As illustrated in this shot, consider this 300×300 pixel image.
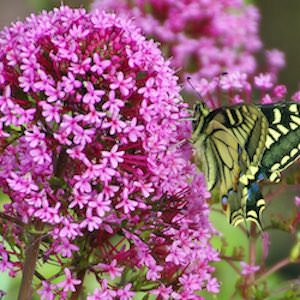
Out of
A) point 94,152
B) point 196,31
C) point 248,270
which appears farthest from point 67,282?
point 196,31

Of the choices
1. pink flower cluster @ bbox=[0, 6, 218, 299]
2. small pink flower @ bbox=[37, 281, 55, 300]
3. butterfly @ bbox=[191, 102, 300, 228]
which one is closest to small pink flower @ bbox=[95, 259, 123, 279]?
pink flower cluster @ bbox=[0, 6, 218, 299]

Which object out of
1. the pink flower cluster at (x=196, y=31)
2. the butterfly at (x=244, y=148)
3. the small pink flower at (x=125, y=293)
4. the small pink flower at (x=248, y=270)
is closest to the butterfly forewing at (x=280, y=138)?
the butterfly at (x=244, y=148)

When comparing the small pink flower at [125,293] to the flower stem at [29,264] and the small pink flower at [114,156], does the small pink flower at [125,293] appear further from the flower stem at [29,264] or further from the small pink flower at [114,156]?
the small pink flower at [114,156]

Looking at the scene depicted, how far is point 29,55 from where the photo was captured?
6.52 ft

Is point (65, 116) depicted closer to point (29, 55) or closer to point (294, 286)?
point (29, 55)

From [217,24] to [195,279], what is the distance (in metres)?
2.04

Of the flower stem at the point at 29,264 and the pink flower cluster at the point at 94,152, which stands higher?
the pink flower cluster at the point at 94,152

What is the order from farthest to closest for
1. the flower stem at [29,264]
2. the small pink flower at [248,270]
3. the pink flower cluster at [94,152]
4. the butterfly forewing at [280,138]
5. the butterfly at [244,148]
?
1. the small pink flower at [248,270]
2. the butterfly forewing at [280,138]
3. the butterfly at [244,148]
4. the flower stem at [29,264]
5. the pink flower cluster at [94,152]

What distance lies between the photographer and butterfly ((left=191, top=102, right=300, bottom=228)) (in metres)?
2.24

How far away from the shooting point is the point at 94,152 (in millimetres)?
1992

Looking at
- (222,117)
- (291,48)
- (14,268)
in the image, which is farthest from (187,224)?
(291,48)

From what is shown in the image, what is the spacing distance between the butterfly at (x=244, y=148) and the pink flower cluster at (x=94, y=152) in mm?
143

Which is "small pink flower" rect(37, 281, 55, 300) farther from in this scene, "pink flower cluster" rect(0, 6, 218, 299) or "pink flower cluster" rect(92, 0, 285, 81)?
"pink flower cluster" rect(92, 0, 285, 81)

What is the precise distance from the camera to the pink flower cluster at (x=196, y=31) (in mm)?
3879
